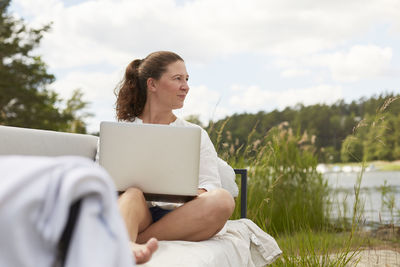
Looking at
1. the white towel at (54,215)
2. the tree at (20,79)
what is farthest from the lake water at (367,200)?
the tree at (20,79)

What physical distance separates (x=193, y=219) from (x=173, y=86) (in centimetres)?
90

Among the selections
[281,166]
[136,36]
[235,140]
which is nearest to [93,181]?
[235,140]

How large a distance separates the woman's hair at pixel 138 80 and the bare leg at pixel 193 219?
36.0 inches

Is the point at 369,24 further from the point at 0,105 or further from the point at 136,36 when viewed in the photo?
the point at 0,105

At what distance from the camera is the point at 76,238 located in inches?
29.3

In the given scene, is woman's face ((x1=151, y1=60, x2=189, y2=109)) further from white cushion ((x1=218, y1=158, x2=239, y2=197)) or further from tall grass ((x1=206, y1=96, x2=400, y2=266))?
tall grass ((x1=206, y1=96, x2=400, y2=266))

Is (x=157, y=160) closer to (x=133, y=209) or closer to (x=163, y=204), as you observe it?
(x=133, y=209)

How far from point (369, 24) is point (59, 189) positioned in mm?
33324

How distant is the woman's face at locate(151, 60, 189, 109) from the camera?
266 cm

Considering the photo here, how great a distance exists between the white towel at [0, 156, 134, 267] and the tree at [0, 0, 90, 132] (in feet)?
49.4

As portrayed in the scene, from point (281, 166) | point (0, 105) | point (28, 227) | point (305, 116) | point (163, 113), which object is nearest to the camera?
point (28, 227)

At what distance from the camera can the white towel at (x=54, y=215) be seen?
72 cm

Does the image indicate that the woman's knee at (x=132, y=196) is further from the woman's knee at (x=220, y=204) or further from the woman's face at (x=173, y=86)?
the woman's face at (x=173, y=86)

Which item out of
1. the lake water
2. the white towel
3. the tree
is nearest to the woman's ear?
the lake water
